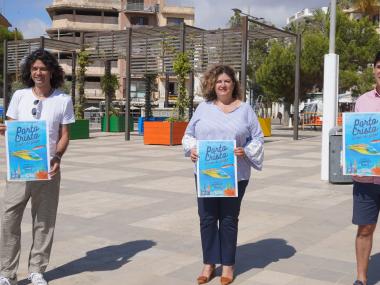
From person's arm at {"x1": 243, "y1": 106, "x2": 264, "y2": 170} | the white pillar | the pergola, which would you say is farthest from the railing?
person's arm at {"x1": 243, "y1": 106, "x2": 264, "y2": 170}

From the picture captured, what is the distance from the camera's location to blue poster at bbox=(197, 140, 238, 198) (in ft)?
13.7

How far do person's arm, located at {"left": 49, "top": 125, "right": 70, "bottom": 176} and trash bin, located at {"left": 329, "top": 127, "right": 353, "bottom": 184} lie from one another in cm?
606

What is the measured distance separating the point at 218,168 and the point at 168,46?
18.3 m

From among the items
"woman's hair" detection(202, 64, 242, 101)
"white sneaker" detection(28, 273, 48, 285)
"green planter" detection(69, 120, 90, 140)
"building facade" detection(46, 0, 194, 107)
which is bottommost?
"white sneaker" detection(28, 273, 48, 285)

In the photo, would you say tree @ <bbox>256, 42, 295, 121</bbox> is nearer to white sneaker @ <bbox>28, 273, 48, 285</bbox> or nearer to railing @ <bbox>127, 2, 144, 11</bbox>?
white sneaker @ <bbox>28, 273, 48, 285</bbox>

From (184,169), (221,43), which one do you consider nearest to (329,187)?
(184,169)

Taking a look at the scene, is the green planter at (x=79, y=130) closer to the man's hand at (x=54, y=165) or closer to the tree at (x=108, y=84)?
the tree at (x=108, y=84)

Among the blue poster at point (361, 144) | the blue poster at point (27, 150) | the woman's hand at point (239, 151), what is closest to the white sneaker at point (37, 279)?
the blue poster at point (27, 150)

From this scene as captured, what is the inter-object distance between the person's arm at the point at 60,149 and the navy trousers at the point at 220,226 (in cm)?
112

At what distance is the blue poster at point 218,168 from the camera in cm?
417

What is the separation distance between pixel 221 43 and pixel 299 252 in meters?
16.0

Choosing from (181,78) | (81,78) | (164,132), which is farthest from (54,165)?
(81,78)

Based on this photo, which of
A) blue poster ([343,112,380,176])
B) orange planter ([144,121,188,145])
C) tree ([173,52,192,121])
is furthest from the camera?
tree ([173,52,192,121])

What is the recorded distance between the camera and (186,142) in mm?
4336
